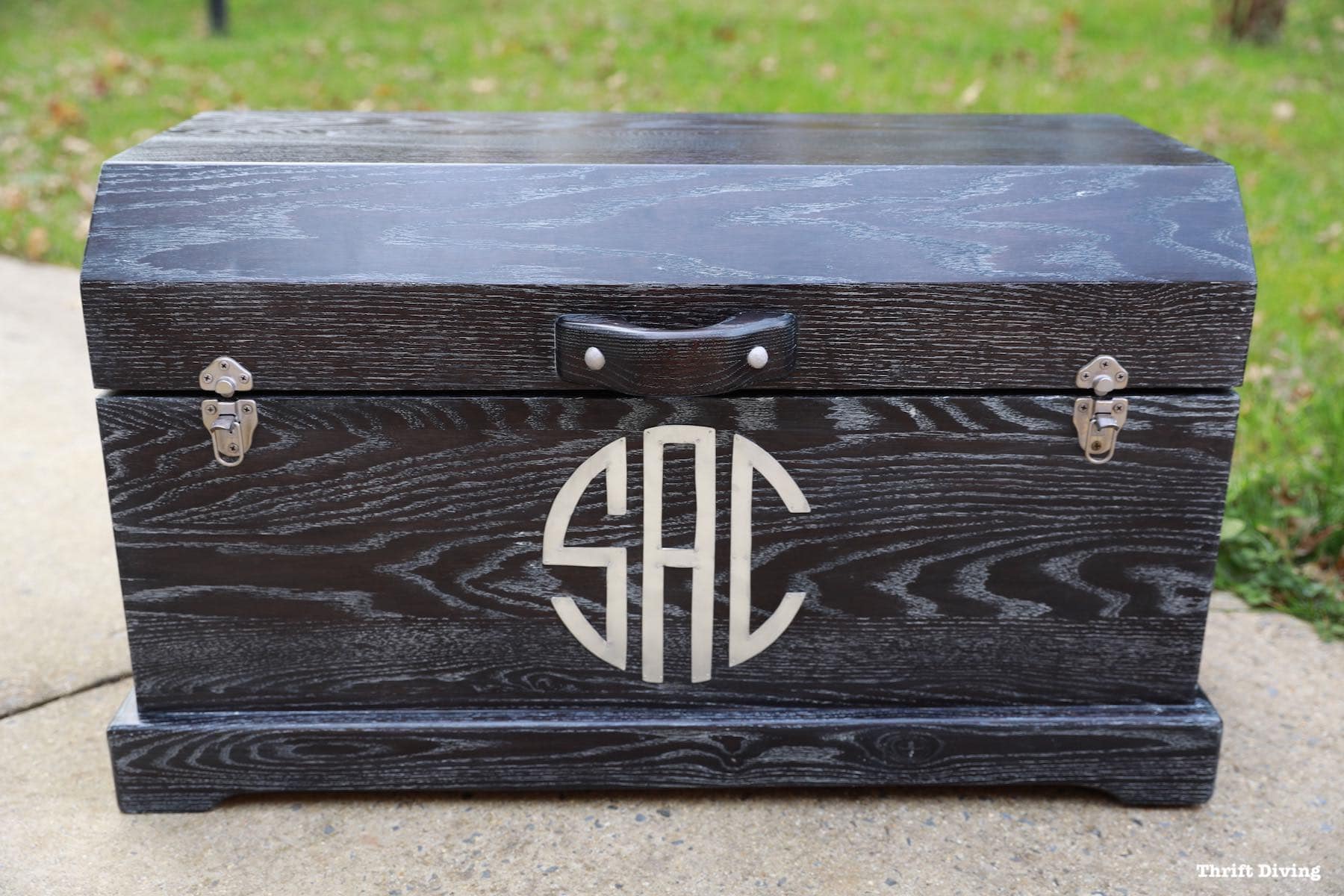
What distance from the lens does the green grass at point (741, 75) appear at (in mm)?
3998

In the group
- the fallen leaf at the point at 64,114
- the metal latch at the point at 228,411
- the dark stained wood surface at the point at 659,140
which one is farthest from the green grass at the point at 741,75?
the metal latch at the point at 228,411

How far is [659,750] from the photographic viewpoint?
158 centimetres

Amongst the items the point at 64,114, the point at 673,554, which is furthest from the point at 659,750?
the point at 64,114

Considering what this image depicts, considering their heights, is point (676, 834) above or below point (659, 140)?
below

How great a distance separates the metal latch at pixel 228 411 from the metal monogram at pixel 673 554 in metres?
Result: 0.38

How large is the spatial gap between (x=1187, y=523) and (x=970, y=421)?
1.03 ft

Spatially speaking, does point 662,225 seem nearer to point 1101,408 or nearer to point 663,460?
point 663,460

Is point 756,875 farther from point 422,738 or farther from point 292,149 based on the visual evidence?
point 292,149

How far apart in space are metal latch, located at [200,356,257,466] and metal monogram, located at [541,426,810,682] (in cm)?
38

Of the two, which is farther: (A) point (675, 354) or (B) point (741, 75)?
(B) point (741, 75)

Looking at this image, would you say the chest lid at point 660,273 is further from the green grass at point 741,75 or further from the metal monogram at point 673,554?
the green grass at point 741,75

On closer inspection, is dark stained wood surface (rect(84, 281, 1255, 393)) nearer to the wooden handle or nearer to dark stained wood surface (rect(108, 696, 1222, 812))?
the wooden handle

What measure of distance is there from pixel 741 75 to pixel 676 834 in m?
4.31

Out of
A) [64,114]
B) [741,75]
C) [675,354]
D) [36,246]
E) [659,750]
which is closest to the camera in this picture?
[675,354]
